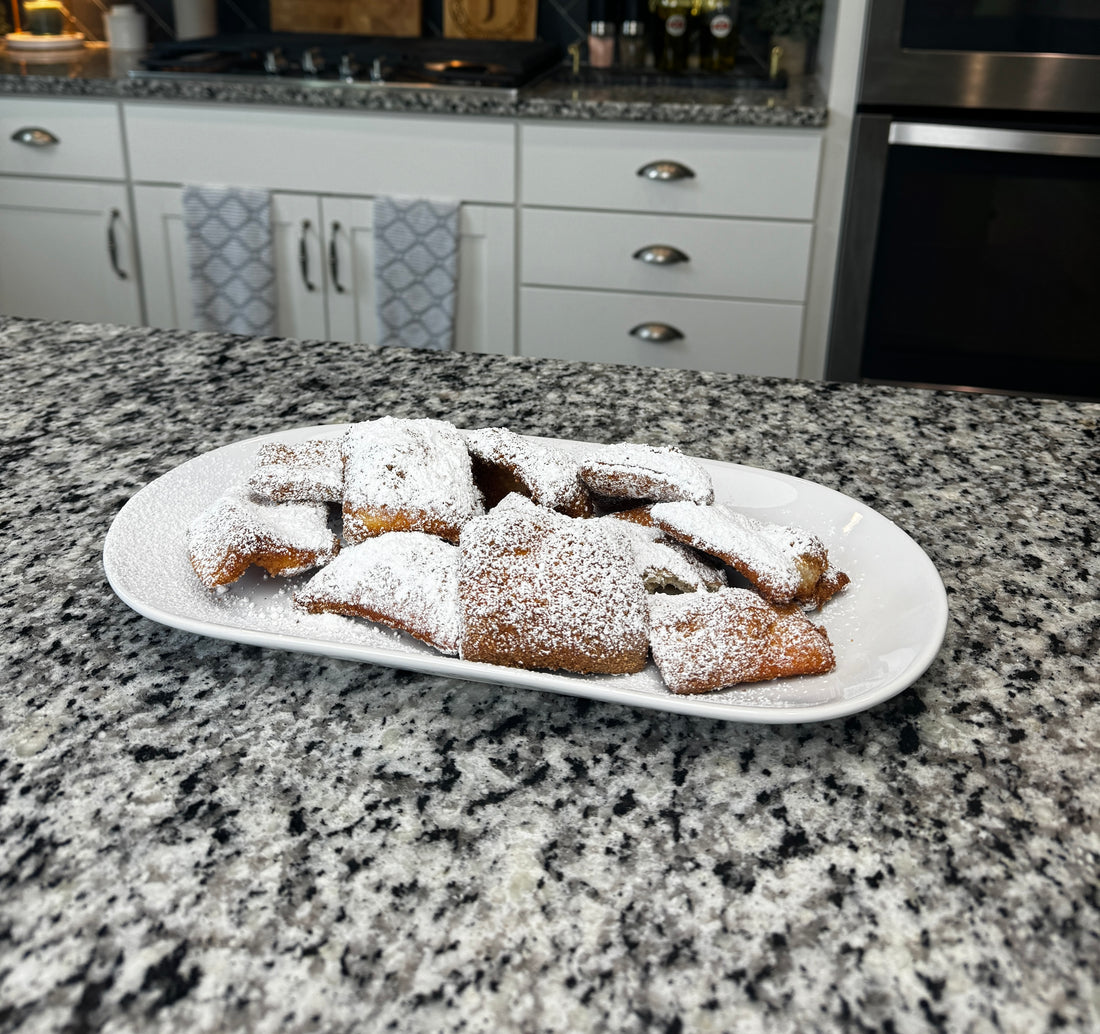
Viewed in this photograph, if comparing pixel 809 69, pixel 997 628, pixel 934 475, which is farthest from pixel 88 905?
pixel 809 69

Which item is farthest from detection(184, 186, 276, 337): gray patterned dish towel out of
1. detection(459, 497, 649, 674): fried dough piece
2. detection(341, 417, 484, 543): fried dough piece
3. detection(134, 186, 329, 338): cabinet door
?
detection(459, 497, 649, 674): fried dough piece

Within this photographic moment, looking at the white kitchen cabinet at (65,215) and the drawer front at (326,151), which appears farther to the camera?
the white kitchen cabinet at (65,215)

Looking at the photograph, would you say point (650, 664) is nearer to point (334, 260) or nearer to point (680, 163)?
point (680, 163)

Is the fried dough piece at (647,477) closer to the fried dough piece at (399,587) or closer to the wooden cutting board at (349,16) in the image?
the fried dough piece at (399,587)

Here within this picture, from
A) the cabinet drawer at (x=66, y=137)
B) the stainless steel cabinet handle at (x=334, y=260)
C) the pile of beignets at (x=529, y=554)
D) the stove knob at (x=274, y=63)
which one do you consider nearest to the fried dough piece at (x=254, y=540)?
the pile of beignets at (x=529, y=554)

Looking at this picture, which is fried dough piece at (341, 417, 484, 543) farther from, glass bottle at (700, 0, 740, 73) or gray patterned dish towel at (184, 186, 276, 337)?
glass bottle at (700, 0, 740, 73)

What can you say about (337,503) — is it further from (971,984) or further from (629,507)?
(971,984)
